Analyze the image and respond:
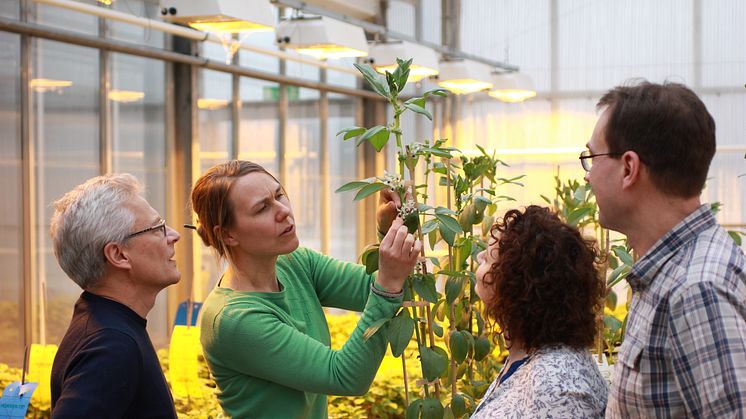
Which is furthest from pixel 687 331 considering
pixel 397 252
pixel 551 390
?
pixel 397 252

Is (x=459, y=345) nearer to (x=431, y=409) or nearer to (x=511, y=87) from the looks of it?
(x=431, y=409)

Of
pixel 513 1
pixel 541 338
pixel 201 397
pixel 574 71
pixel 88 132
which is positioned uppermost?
pixel 513 1

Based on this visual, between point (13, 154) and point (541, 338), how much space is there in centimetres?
539

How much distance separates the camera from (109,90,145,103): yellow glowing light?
24.4 ft

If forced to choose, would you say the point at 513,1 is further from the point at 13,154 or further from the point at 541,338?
the point at 541,338

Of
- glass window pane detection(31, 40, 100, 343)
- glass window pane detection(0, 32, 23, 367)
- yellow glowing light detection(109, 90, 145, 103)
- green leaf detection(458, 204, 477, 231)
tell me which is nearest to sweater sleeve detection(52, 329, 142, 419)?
green leaf detection(458, 204, 477, 231)

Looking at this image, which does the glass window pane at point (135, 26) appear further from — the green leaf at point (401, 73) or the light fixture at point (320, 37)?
the green leaf at point (401, 73)

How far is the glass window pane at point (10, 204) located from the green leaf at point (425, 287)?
479 cm

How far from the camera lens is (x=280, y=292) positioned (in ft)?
7.39

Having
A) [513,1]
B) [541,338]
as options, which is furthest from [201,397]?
[513,1]

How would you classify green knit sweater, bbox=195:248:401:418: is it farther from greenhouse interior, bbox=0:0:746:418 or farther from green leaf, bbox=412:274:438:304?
green leaf, bbox=412:274:438:304

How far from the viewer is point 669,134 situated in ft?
4.82

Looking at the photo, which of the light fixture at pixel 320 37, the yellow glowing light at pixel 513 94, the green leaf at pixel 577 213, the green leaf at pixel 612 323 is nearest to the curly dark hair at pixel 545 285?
the green leaf at pixel 577 213

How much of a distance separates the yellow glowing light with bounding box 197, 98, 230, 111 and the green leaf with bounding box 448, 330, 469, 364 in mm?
5961
